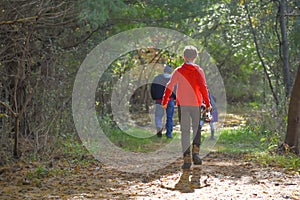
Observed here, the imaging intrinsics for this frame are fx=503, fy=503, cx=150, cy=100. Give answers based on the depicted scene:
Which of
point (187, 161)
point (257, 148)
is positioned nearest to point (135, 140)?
point (257, 148)

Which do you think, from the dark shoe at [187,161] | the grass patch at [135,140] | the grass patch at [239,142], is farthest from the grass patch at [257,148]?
the grass patch at [135,140]

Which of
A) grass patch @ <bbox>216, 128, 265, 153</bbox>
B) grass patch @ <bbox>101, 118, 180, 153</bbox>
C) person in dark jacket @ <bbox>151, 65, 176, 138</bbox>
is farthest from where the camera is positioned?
person in dark jacket @ <bbox>151, 65, 176, 138</bbox>

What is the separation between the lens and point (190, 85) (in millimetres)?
7715

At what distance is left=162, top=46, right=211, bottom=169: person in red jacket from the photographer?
7705mm

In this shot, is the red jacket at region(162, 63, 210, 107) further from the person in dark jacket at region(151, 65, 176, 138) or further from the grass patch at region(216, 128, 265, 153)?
the person in dark jacket at region(151, 65, 176, 138)

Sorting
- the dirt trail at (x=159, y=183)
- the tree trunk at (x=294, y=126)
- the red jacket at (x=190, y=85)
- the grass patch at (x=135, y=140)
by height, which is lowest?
the dirt trail at (x=159, y=183)

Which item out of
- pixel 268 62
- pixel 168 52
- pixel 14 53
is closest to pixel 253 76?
pixel 168 52

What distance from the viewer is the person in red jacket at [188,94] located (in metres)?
7.70

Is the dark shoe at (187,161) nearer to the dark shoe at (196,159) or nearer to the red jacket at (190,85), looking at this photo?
the dark shoe at (196,159)

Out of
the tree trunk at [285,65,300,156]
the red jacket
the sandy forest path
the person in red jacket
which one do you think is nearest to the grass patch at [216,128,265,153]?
the tree trunk at [285,65,300,156]

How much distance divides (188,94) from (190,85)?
0.15m

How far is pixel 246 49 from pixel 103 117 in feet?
27.0

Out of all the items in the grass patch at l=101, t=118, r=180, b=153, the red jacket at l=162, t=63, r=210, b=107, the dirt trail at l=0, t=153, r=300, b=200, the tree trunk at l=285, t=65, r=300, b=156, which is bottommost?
the dirt trail at l=0, t=153, r=300, b=200

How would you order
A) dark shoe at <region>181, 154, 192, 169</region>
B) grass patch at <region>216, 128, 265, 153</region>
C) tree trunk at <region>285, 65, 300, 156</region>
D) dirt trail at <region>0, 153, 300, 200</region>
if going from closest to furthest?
dirt trail at <region>0, 153, 300, 200</region> < dark shoe at <region>181, 154, 192, 169</region> < tree trunk at <region>285, 65, 300, 156</region> < grass patch at <region>216, 128, 265, 153</region>
